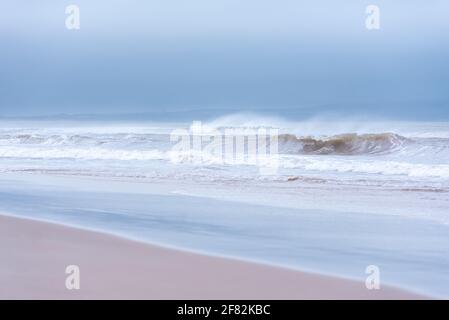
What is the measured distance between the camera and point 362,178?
26.9ft

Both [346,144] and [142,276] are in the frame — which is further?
[346,144]

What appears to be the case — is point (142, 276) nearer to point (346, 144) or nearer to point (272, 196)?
point (272, 196)

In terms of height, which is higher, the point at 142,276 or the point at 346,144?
the point at 346,144

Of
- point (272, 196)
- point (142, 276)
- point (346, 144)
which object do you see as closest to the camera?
point (142, 276)

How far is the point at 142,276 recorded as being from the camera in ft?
11.6

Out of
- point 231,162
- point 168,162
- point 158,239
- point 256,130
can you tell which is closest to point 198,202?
point 158,239

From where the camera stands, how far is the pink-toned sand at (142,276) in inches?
128

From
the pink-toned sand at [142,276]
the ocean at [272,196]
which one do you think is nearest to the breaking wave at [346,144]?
the ocean at [272,196]

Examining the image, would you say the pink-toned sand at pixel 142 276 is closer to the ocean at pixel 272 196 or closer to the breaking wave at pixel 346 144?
the ocean at pixel 272 196

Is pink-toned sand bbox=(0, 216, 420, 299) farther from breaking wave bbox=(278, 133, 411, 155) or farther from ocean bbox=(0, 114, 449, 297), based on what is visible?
breaking wave bbox=(278, 133, 411, 155)

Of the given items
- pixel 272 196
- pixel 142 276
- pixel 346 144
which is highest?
pixel 346 144

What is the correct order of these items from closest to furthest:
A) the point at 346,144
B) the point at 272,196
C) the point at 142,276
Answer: the point at 142,276
the point at 272,196
the point at 346,144

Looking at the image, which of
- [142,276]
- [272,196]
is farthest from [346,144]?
[142,276]
